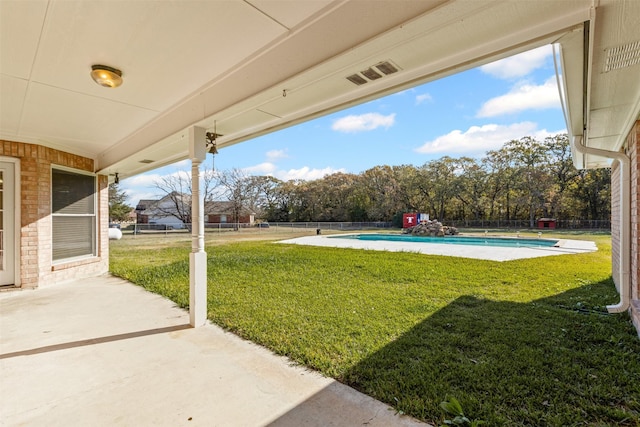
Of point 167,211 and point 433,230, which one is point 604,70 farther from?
point 167,211

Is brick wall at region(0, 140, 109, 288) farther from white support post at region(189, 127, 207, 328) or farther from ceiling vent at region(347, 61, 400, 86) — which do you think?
ceiling vent at region(347, 61, 400, 86)

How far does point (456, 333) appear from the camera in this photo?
3.08 meters

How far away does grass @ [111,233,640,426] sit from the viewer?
78.2 inches

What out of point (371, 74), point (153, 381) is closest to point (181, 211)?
point (153, 381)

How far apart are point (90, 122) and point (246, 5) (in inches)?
137

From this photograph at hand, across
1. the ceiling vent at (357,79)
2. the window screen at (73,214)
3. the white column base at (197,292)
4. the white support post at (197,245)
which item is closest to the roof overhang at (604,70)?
the ceiling vent at (357,79)

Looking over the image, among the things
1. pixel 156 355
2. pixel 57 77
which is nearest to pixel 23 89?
pixel 57 77

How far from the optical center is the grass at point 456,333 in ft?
6.52

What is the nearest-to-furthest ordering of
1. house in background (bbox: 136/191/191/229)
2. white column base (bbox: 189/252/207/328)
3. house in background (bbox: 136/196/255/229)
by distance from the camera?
white column base (bbox: 189/252/207/328) < house in background (bbox: 136/191/191/229) < house in background (bbox: 136/196/255/229)

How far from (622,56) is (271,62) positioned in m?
2.23

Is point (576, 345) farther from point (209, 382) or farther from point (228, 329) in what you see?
point (228, 329)

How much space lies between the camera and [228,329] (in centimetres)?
338

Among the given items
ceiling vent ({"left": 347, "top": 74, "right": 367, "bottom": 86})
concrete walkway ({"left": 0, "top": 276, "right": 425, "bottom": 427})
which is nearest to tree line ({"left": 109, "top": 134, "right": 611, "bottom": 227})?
concrete walkway ({"left": 0, "top": 276, "right": 425, "bottom": 427})

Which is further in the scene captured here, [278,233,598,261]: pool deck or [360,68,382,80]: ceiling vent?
[278,233,598,261]: pool deck
